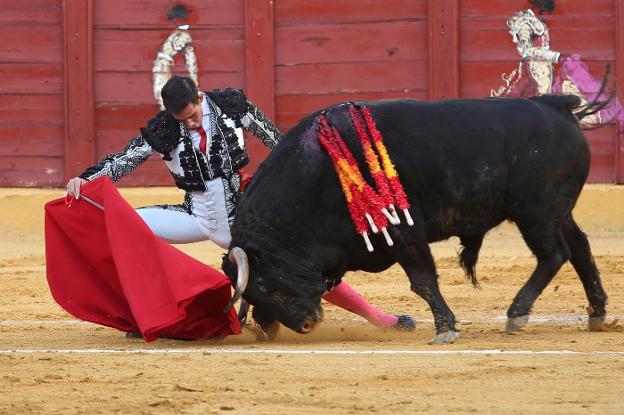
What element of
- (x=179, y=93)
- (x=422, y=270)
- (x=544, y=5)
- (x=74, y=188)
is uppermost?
(x=179, y=93)

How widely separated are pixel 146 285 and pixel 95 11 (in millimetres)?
6751

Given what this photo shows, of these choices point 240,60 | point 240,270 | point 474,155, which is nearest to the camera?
point 240,270

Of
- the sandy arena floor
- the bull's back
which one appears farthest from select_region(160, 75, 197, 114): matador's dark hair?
the sandy arena floor

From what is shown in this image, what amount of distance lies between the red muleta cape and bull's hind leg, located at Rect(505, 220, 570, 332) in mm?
1313

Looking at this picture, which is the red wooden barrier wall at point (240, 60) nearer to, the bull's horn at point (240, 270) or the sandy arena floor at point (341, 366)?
the sandy arena floor at point (341, 366)

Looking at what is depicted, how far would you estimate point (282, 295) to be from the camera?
261 inches

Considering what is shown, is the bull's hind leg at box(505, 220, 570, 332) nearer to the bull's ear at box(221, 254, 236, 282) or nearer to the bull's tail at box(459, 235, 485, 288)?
the bull's tail at box(459, 235, 485, 288)

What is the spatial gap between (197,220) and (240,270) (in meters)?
0.79

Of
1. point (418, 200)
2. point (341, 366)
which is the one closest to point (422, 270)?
point (418, 200)

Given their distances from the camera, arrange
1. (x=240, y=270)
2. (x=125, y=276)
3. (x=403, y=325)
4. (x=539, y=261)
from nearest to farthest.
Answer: (x=240, y=270) → (x=125, y=276) → (x=539, y=261) → (x=403, y=325)

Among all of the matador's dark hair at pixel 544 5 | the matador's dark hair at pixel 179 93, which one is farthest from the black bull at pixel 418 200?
the matador's dark hair at pixel 544 5

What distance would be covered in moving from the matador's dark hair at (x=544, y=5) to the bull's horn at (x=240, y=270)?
6756mm

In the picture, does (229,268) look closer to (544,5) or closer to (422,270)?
(422,270)

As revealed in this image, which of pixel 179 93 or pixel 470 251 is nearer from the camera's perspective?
pixel 179 93
